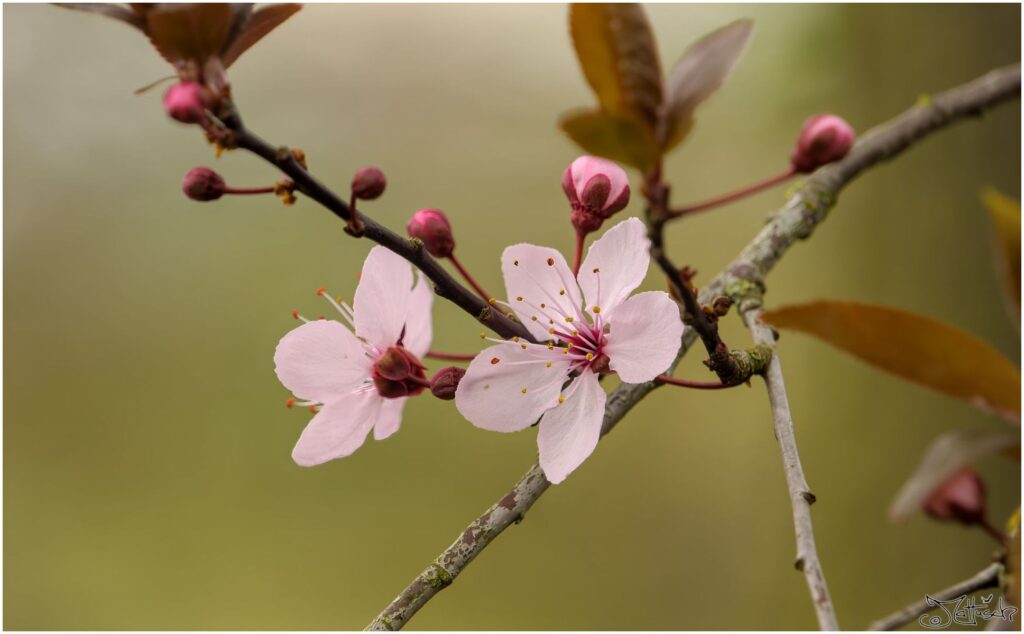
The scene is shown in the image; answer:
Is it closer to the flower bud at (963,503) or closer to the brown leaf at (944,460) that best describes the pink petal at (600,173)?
the brown leaf at (944,460)

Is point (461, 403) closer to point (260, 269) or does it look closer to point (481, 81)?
point (260, 269)

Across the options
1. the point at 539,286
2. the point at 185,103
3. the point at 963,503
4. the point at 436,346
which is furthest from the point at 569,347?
the point at 436,346

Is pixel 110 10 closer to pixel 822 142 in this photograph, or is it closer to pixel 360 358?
pixel 360 358

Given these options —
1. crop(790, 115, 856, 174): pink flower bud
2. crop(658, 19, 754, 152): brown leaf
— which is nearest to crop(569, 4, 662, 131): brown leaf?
crop(658, 19, 754, 152): brown leaf

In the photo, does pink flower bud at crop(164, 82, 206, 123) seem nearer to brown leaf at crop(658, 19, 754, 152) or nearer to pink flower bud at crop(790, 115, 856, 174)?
brown leaf at crop(658, 19, 754, 152)

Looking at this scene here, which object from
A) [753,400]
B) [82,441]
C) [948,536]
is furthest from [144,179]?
[948,536]

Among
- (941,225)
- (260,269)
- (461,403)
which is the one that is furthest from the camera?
(260,269)

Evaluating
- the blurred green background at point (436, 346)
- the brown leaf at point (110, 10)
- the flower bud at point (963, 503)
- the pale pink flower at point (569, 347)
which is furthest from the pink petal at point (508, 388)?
the blurred green background at point (436, 346)
